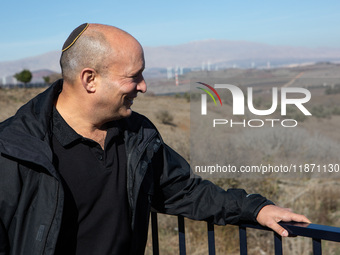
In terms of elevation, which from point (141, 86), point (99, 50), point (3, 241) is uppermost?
point (99, 50)

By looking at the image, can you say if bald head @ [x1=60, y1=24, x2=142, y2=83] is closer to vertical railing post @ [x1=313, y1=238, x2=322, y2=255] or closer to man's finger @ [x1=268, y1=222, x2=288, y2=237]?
man's finger @ [x1=268, y1=222, x2=288, y2=237]

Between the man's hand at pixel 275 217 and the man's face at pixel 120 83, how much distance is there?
2.57ft

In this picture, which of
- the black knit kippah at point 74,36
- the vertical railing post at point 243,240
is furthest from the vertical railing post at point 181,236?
the black knit kippah at point 74,36

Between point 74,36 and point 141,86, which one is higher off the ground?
point 74,36

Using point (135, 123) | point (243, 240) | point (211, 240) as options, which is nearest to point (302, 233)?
point (243, 240)

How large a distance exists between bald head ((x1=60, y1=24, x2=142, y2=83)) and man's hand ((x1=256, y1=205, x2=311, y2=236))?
95 cm

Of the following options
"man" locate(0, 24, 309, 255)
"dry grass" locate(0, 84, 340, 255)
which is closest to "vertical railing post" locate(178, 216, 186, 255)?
"man" locate(0, 24, 309, 255)

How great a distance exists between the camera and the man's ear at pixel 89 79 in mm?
2024

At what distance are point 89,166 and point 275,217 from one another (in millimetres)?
875

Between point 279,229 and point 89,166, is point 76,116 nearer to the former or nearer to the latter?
point 89,166

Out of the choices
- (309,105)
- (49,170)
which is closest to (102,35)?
(49,170)

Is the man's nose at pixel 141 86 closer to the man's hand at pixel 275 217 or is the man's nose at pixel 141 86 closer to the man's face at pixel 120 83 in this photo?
the man's face at pixel 120 83

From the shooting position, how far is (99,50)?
2031mm

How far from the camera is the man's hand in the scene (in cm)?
206
